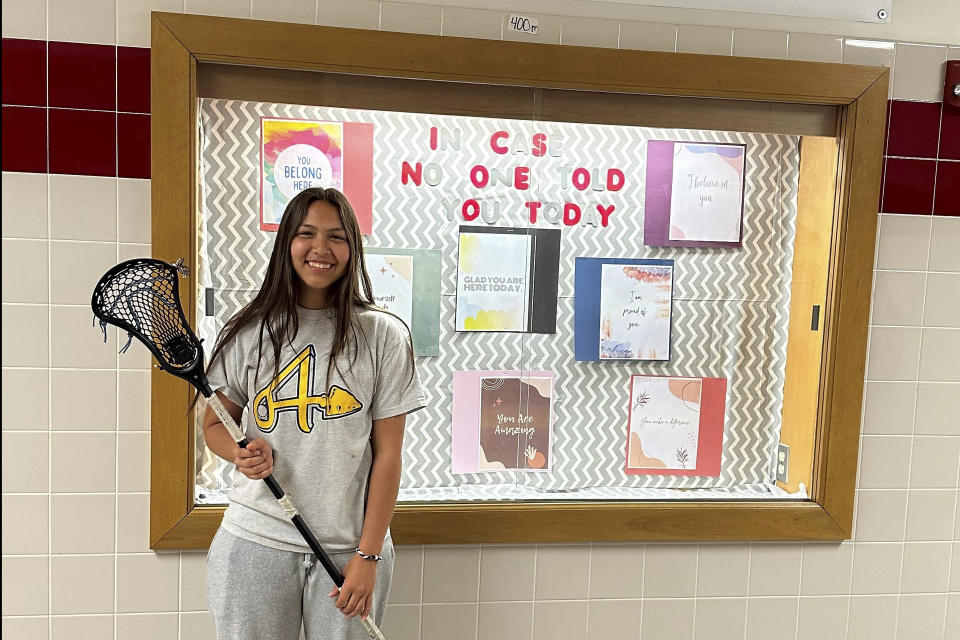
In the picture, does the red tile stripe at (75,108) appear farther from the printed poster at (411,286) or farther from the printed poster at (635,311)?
the printed poster at (635,311)

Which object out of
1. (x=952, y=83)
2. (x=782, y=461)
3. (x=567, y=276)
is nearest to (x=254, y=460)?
(x=567, y=276)

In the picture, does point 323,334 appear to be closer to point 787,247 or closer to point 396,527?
point 396,527

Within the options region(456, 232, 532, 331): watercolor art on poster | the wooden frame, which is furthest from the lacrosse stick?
region(456, 232, 532, 331): watercolor art on poster

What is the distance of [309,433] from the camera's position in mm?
1671

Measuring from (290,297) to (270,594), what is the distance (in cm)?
65

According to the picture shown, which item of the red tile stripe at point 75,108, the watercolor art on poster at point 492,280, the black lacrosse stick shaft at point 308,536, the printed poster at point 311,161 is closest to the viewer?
the black lacrosse stick shaft at point 308,536

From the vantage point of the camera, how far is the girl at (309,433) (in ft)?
5.44

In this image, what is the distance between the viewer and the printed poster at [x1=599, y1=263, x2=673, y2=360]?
2297mm

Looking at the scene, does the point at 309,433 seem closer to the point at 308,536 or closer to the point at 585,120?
the point at 308,536

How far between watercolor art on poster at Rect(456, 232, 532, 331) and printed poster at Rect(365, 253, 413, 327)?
0.15m

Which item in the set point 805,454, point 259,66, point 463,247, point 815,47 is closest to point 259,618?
point 463,247

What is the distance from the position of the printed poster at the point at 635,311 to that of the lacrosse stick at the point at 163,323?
1.08m

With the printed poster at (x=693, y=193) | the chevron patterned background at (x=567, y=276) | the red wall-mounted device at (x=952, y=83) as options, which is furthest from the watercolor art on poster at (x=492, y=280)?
the red wall-mounted device at (x=952, y=83)

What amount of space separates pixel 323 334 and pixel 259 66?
0.82 meters
